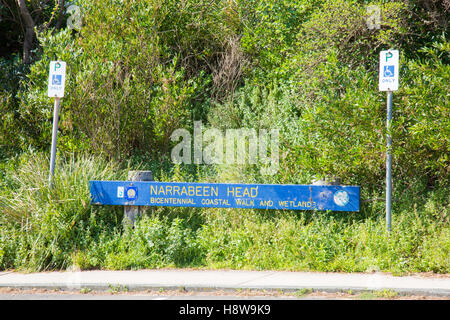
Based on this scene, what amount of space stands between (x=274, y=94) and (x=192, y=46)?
9.90 ft

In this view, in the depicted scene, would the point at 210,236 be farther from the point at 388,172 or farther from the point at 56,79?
the point at 56,79

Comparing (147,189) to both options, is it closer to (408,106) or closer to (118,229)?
(118,229)

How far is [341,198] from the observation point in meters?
7.65

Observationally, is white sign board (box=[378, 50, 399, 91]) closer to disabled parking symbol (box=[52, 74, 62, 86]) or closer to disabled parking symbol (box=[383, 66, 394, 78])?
disabled parking symbol (box=[383, 66, 394, 78])

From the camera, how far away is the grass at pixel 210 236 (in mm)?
7188

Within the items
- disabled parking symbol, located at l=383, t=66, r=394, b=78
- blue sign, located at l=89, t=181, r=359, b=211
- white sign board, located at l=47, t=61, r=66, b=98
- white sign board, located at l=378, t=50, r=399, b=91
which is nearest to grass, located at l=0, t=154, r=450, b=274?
blue sign, located at l=89, t=181, r=359, b=211

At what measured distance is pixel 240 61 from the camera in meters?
12.5

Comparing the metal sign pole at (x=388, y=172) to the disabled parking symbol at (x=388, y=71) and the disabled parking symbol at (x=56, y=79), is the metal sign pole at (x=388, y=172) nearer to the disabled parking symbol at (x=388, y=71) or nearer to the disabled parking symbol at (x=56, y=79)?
the disabled parking symbol at (x=388, y=71)

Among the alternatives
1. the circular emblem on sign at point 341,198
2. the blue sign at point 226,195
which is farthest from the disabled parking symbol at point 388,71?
the circular emblem on sign at point 341,198

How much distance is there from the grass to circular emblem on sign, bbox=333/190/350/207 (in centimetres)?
32

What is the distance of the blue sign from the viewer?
7.68m

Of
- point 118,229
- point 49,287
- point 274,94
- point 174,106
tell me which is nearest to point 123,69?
point 174,106

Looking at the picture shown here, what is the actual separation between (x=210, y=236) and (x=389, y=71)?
154 inches

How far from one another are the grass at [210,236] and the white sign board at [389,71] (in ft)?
7.03
